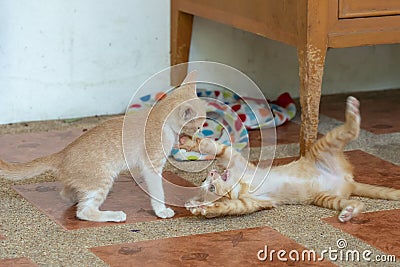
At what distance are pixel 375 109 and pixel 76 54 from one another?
3.70 ft

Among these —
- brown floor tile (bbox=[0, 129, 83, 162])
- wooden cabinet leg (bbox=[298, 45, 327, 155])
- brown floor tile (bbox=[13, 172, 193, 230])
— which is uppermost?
wooden cabinet leg (bbox=[298, 45, 327, 155])

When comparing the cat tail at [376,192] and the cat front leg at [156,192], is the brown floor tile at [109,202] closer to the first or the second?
the cat front leg at [156,192]

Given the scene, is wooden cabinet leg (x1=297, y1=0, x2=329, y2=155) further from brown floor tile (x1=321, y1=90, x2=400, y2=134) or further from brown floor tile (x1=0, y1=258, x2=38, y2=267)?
brown floor tile (x1=0, y1=258, x2=38, y2=267)

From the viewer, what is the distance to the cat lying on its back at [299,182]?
210cm

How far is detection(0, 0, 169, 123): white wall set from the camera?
293 cm

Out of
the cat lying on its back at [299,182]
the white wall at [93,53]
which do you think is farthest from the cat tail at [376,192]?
the white wall at [93,53]

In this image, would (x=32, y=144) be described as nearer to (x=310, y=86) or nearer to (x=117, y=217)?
(x=117, y=217)

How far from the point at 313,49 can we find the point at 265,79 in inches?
37.8

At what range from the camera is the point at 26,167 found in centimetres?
207

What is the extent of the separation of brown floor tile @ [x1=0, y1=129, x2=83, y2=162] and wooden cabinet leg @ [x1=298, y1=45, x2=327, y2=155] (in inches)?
30.7

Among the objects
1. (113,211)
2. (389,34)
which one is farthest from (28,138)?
(389,34)

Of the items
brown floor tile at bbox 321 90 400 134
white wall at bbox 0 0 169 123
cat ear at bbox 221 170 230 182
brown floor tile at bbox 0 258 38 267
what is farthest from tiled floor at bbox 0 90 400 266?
Result: white wall at bbox 0 0 169 123

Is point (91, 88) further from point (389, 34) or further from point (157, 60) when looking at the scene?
point (389, 34)

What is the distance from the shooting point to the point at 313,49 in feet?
7.80
